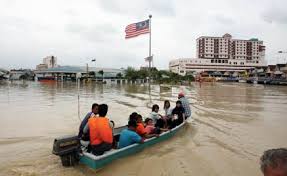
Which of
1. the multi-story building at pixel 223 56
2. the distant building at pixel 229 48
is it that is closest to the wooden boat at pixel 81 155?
the multi-story building at pixel 223 56

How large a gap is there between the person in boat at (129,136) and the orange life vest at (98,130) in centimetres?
85

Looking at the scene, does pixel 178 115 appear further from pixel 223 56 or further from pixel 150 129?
pixel 223 56

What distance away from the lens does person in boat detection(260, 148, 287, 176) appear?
6.80 feet

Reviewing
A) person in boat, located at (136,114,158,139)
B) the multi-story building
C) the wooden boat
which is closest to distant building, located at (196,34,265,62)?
the multi-story building

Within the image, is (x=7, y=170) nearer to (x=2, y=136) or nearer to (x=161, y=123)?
(x=2, y=136)

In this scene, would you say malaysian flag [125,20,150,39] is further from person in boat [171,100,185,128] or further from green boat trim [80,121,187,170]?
green boat trim [80,121,187,170]

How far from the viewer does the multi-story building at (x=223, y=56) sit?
159 m

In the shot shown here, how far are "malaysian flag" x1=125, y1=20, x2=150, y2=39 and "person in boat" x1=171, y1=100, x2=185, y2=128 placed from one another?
11.6 meters

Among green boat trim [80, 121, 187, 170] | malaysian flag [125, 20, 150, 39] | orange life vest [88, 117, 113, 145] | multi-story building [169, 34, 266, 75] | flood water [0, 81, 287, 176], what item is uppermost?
multi-story building [169, 34, 266, 75]

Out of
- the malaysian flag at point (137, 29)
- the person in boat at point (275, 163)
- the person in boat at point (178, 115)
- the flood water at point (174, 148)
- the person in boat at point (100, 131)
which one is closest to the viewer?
the person in boat at point (275, 163)

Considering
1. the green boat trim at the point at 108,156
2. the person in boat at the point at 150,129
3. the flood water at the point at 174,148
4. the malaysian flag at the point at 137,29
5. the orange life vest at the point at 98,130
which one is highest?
the malaysian flag at the point at 137,29

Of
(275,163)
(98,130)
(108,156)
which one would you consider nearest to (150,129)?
(108,156)

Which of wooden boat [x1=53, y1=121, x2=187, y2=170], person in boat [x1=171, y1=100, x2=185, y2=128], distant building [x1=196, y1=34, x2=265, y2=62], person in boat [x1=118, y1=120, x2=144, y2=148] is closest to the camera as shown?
wooden boat [x1=53, y1=121, x2=187, y2=170]

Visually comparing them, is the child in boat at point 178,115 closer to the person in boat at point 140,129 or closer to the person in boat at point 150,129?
the person in boat at point 150,129
